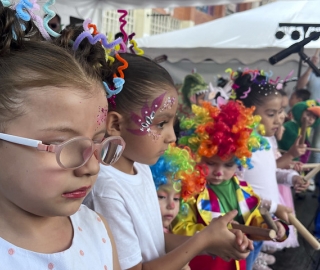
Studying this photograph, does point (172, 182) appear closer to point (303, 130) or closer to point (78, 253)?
point (78, 253)

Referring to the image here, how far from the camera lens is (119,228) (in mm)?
1095

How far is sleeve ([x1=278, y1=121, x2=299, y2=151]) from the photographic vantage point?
2992 millimetres

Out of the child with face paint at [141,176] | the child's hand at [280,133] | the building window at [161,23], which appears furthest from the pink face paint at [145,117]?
the building window at [161,23]

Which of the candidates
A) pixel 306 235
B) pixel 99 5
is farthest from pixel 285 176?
pixel 99 5

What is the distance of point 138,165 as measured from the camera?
52.8 inches

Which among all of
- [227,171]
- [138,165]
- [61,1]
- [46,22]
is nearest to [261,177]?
[227,171]

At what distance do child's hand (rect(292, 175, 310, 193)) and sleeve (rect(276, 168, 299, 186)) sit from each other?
40mm

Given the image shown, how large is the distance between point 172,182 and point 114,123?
42 cm

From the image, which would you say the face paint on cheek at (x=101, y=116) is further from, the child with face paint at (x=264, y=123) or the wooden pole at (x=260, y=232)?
the child with face paint at (x=264, y=123)

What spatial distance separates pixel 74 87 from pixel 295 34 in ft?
4.13

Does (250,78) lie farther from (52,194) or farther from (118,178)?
(52,194)

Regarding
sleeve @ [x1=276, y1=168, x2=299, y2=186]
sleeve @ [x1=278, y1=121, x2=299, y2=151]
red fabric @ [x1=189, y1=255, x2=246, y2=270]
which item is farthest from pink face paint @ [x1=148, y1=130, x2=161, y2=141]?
sleeve @ [x1=278, y1=121, x2=299, y2=151]

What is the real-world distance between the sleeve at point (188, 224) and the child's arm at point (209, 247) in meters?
0.39

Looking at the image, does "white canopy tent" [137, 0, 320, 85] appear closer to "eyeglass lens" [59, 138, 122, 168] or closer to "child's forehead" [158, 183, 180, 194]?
"child's forehead" [158, 183, 180, 194]
